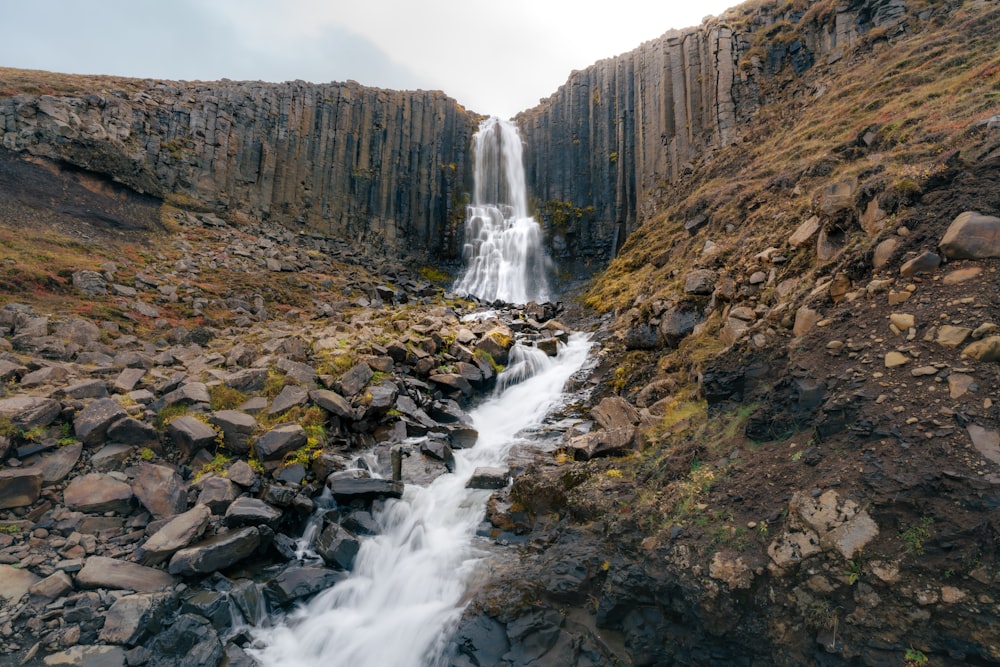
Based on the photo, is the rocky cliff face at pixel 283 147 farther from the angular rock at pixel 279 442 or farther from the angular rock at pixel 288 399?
the angular rock at pixel 279 442

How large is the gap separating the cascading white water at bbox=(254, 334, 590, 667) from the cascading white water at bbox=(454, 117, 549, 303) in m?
24.3

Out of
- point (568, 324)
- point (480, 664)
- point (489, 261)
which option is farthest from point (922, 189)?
point (489, 261)

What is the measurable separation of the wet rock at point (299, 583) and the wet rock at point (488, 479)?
280 cm

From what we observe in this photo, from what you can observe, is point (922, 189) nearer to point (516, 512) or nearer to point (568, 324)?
point (516, 512)

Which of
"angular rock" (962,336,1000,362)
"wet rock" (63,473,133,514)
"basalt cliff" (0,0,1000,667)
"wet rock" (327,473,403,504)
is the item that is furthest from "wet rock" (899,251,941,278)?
"wet rock" (63,473,133,514)

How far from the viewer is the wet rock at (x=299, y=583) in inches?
269

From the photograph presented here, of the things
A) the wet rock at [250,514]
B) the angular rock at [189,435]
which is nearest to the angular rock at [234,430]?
the angular rock at [189,435]

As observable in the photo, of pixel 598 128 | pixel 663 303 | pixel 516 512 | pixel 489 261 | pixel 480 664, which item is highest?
pixel 598 128

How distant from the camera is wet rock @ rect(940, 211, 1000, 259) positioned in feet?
16.1

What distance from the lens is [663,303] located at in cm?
1230

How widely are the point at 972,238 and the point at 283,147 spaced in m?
37.6

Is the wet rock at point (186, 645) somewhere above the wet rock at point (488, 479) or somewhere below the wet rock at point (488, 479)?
below

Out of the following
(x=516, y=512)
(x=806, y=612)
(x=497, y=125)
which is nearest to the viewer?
(x=806, y=612)

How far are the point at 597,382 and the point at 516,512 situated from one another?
19.1 feet
